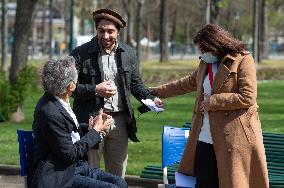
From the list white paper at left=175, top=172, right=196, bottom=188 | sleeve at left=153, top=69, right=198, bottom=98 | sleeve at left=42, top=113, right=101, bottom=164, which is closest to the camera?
sleeve at left=42, top=113, right=101, bottom=164

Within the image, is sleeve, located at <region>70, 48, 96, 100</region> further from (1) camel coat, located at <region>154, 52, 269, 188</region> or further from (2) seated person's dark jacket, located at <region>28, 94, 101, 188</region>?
(1) camel coat, located at <region>154, 52, 269, 188</region>

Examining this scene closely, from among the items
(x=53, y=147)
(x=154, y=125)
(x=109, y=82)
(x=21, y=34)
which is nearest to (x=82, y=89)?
(x=109, y=82)

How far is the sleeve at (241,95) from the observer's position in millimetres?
6344

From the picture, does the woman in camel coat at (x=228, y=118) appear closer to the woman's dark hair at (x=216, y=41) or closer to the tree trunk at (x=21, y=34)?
the woman's dark hair at (x=216, y=41)

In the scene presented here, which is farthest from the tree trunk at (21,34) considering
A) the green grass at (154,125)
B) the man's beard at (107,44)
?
the man's beard at (107,44)

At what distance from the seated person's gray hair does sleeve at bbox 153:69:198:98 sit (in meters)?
1.27

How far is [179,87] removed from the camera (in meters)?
7.26

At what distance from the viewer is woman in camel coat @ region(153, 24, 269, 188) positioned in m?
6.38

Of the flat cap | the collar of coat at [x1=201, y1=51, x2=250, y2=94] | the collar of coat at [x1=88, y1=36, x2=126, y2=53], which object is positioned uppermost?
the flat cap

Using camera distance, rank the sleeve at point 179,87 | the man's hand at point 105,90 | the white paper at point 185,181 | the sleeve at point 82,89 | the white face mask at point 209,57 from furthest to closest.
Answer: the sleeve at point 179,87 → the sleeve at point 82,89 → the man's hand at point 105,90 → the white paper at point 185,181 → the white face mask at point 209,57

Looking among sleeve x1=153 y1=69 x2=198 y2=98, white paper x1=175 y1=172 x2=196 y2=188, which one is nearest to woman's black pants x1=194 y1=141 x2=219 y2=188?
white paper x1=175 y1=172 x2=196 y2=188

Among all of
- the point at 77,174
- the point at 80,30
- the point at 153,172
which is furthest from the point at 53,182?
the point at 80,30

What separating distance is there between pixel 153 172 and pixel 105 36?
120 inches

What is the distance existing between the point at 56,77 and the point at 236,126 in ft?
4.48
